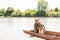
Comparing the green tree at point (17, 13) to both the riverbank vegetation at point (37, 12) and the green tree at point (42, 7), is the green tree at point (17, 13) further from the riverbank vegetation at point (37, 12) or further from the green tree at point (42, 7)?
the green tree at point (42, 7)

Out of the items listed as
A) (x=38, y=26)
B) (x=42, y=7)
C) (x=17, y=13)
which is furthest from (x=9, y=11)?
(x=38, y=26)

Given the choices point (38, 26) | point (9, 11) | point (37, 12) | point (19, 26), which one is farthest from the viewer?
point (19, 26)

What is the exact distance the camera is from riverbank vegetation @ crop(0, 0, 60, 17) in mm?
4227

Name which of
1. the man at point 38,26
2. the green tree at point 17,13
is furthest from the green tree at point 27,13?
the man at point 38,26

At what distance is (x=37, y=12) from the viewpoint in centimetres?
435

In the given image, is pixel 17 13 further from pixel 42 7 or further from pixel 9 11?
pixel 42 7

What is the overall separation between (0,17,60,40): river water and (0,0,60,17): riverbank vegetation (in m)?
0.19

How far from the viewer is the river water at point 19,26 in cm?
388

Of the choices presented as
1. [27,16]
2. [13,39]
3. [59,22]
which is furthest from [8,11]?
[59,22]

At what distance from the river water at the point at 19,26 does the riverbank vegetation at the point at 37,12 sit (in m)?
0.19

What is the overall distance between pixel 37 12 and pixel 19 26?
0.58m

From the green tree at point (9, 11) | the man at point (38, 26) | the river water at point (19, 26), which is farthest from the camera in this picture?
the green tree at point (9, 11)

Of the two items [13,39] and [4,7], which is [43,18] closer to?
[4,7]

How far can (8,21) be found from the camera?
16.6 ft
